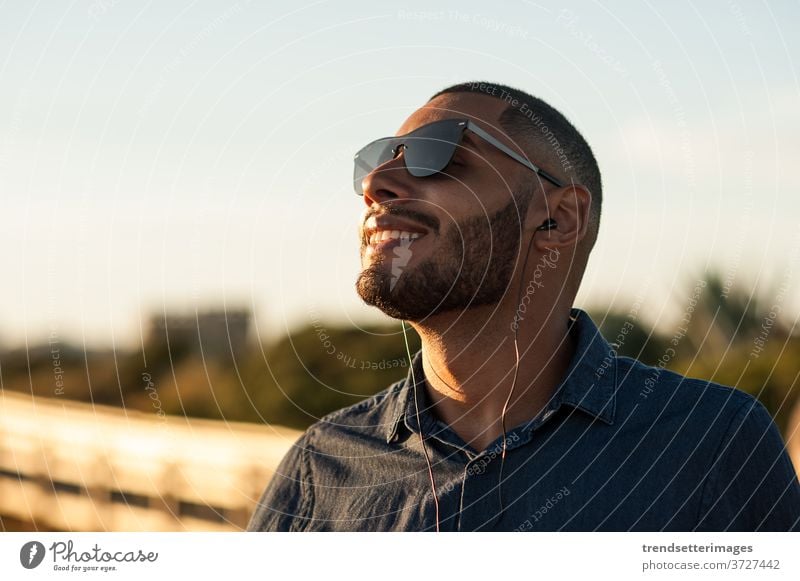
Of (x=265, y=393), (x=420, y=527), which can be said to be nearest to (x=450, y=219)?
(x=420, y=527)

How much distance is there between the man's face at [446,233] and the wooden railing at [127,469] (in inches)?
115

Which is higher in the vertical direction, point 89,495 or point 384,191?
point 384,191

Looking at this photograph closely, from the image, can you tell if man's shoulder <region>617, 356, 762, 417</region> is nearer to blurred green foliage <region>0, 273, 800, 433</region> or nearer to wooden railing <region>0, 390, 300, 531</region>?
blurred green foliage <region>0, 273, 800, 433</region>

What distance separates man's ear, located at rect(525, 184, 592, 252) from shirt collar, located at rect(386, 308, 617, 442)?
10.8 inches

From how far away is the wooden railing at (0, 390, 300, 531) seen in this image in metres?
6.66

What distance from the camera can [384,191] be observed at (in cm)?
323

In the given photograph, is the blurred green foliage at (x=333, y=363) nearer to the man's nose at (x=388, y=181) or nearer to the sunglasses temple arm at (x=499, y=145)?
the sunglasses temple arm at (x=499, y=145)

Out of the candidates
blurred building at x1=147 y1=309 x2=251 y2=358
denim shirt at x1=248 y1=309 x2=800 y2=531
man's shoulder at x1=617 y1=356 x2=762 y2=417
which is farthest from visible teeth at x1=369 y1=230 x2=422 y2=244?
blurred building at x1=147 y1=309 x2=251 y2=358

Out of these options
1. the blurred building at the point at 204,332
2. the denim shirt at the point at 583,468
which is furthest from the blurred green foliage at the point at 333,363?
the denim shirt at the point at 583,468

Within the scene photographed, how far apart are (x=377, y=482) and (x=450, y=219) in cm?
94

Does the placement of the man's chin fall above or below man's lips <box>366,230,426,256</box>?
below
